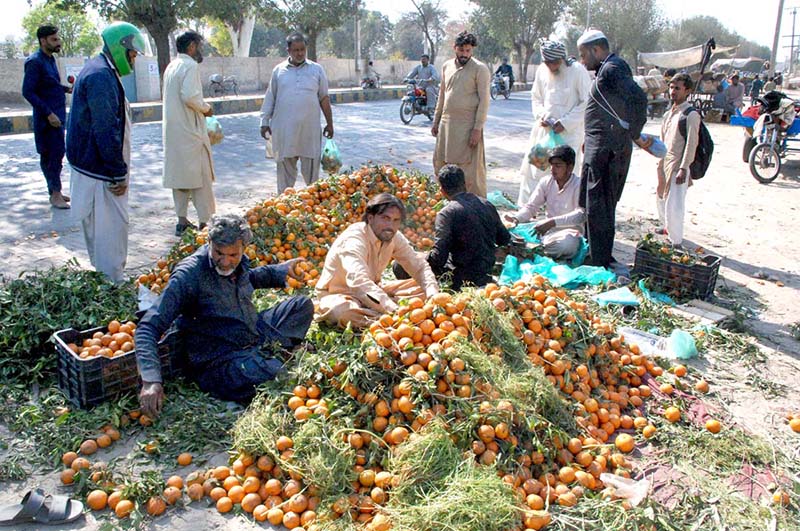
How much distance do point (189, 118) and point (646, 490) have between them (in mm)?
5149

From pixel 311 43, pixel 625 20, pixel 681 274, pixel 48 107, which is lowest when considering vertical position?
pixel 681 274

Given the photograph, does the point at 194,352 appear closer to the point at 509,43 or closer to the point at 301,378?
the point at 301,378

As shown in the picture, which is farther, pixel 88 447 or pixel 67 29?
pixel 67 29

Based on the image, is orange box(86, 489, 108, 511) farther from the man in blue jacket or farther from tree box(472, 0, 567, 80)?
tree box(472, 0, 567, 80)

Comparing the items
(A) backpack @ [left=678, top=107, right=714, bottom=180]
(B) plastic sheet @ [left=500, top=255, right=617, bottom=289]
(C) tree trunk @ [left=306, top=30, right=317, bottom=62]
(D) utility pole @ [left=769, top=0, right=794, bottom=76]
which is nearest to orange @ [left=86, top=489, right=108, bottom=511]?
(B) plastic sheet @ [left=500, top=255, right=617, bottom=289]

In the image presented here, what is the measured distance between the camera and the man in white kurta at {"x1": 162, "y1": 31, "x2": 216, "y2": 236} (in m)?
5.96

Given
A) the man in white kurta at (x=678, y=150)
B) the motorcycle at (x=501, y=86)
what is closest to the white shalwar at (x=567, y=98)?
the man in white kurta at (x=678, y=150)

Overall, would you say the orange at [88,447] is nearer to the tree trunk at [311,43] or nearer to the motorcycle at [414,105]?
the motorcycle at [414,105]

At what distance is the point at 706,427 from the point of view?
3.34 meters

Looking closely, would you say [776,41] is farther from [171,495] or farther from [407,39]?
[407,39]

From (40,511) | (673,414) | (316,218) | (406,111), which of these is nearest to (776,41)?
(406,111)

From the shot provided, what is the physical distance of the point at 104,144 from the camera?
456 centimetres

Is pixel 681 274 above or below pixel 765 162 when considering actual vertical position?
below

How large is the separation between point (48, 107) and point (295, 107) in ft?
9.62
